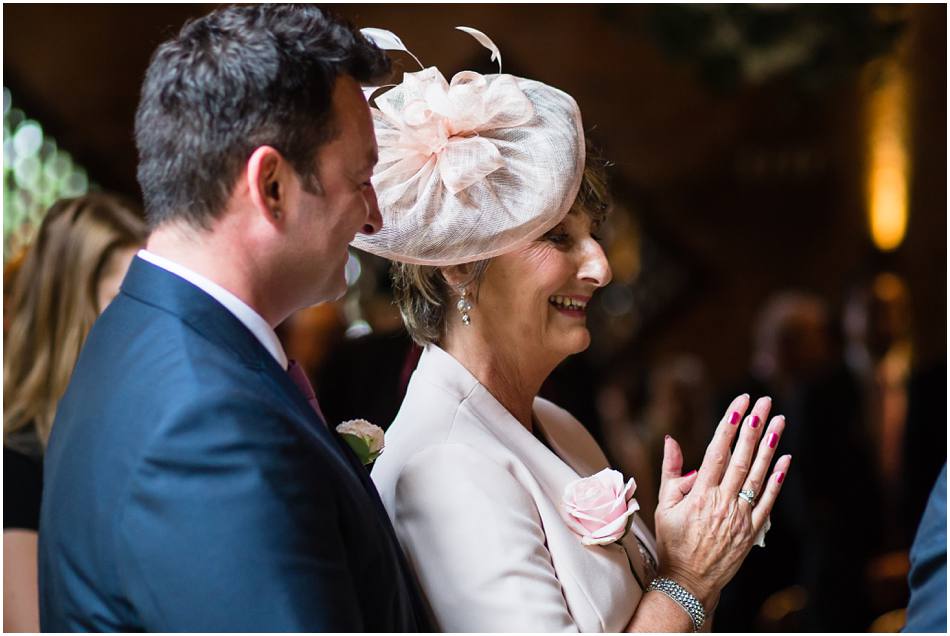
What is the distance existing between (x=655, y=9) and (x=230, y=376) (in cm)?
708

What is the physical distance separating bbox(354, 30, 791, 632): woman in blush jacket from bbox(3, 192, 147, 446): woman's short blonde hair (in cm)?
97

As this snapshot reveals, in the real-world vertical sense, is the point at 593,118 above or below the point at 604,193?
below

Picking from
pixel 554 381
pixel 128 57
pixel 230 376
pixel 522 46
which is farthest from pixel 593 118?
pixel 230 376

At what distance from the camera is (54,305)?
9.24 feet

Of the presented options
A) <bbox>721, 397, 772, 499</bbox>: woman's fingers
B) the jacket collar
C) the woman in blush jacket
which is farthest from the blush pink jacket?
the jacket collar

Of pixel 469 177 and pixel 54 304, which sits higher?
pixel 469 177

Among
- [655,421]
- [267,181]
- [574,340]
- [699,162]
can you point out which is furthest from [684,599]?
[699,162]

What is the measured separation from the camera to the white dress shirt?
58.9 inches

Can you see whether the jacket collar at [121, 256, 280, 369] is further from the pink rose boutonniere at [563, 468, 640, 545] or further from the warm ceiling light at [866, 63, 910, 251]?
the warm ceiling light at [866, 63, 910, 251]

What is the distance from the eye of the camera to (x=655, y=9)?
26.3ft

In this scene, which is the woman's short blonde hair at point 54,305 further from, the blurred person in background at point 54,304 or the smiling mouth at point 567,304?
the smiling mouth at point 567,304

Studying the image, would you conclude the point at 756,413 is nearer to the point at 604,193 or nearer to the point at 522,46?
the point at 604,193

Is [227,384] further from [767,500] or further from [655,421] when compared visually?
[655,421]

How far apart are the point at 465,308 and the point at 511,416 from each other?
22 cm
